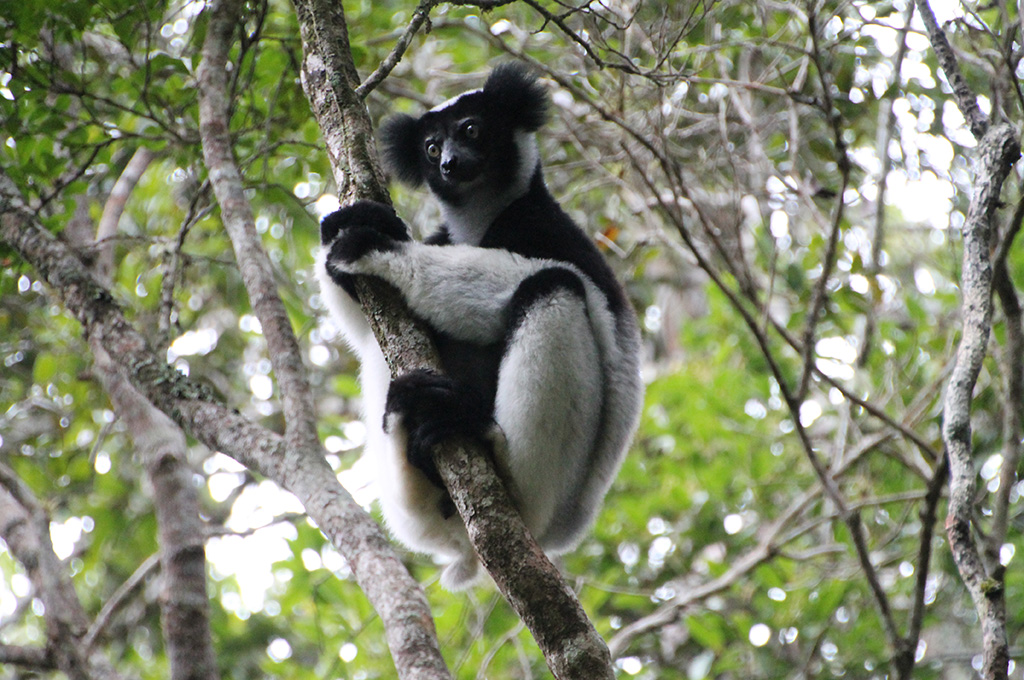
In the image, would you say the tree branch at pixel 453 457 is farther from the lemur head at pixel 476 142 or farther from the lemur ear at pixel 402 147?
the lemur ear at pixel 402 147

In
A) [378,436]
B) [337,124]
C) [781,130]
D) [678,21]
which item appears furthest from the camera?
[781,130]

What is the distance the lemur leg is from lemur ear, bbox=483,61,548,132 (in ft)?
4.10

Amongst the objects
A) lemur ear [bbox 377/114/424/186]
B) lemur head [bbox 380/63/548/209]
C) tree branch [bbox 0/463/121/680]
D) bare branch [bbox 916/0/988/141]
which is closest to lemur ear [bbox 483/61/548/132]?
lemur head [bbox 380/63/548/209]

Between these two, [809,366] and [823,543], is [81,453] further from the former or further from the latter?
[823,543]

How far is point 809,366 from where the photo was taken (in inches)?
135

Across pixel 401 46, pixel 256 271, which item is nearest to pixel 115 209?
pixel 256 271

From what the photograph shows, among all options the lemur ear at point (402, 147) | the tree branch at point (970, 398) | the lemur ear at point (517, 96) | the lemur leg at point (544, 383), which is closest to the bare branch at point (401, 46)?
the lemur leg at point (544, 383)

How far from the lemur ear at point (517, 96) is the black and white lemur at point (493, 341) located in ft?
0.04

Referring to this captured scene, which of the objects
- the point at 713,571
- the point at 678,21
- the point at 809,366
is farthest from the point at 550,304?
the point at 713,571

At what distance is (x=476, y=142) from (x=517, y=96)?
1.11ft

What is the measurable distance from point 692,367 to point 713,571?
5.70ft

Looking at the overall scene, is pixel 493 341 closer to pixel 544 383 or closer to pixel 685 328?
pixel 544 383

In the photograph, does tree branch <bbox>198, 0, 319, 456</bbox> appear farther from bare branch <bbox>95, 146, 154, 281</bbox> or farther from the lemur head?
bare branch <bbox>95, 146, 154, 281</bbox>

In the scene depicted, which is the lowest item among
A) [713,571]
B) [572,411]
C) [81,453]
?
[713,571]
